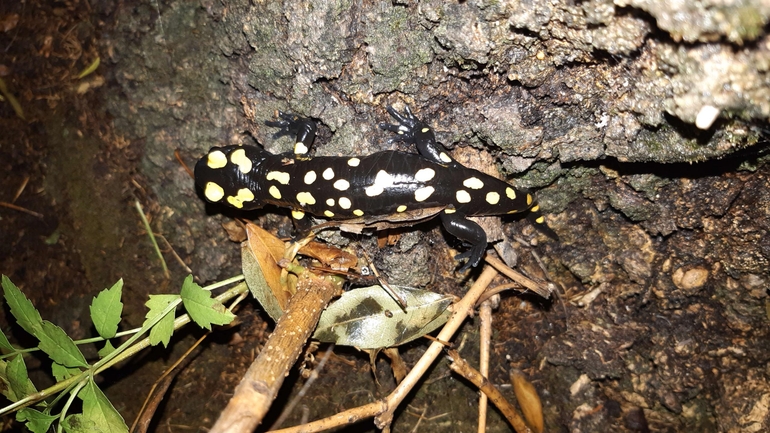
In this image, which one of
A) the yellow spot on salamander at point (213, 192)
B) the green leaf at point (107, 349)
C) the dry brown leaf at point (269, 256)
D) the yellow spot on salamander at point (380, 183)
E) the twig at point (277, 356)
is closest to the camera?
the twig at point (277, 356)

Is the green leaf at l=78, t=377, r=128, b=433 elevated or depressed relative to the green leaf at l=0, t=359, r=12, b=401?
elevated

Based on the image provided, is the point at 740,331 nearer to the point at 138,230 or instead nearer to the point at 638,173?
the point at 638,173

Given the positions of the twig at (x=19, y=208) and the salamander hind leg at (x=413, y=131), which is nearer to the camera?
the salamander hind leg at (x=413, y=131)

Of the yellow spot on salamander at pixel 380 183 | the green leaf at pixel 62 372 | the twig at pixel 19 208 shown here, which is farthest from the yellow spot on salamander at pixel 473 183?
the twig at pixel 19 208

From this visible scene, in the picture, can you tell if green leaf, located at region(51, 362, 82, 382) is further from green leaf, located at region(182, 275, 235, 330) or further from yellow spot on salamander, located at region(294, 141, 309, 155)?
yellow spot on salamander, located at region(294, 141, 309, 155)

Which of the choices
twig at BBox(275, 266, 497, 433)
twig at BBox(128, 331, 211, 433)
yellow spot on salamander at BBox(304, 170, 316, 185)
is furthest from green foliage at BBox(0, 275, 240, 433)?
yellow spot on salamander at BBox(304, 170, 316, 185)

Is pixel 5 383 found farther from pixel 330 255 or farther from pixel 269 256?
pixel 330 255

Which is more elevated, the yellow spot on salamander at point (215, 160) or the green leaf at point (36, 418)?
the yellow spot on salamander at point (215, 160)

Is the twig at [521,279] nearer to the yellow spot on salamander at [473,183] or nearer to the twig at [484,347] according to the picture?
the twig at [484,347]
